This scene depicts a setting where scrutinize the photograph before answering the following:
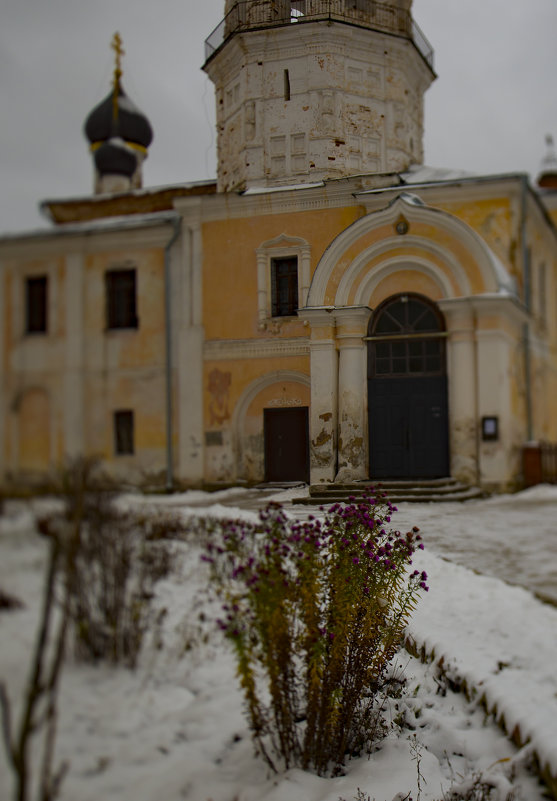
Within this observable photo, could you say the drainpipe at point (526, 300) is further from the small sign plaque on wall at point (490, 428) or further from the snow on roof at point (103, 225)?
the snow on roof at point (103, 225)

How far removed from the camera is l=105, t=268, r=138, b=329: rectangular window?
4.30 feet

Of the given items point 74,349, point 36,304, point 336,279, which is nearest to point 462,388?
point 336,279

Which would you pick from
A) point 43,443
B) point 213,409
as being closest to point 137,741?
point 43,443

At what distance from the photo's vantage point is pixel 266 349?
1.84m

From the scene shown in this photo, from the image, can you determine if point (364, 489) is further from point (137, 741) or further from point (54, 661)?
Answer: point (54, 661)

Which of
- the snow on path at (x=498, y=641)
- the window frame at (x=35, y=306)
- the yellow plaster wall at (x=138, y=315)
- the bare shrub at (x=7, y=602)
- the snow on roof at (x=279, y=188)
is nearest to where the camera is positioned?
the bare shrub at (x=7, y=602)

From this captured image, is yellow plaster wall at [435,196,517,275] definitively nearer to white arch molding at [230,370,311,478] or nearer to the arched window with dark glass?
the arched window with dark glass

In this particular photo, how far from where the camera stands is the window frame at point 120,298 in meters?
1.31

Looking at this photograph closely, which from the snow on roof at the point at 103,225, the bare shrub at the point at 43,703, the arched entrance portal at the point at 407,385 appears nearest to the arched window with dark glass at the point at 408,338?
the arched entrance portal at the point at 407,385

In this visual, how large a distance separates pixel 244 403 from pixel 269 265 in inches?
14.1

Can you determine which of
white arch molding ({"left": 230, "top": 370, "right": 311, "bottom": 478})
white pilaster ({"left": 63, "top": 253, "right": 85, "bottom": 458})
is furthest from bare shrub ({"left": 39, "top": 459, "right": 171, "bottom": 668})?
white arch molding ({"left": 230, "top": 370, "right": 311, "bottom": 478})

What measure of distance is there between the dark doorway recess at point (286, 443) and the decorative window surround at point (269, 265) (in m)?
0.21

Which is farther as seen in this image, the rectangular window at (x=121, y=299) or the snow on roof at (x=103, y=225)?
the rectangular window at (x=121, y=299)

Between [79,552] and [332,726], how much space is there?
151 cm
